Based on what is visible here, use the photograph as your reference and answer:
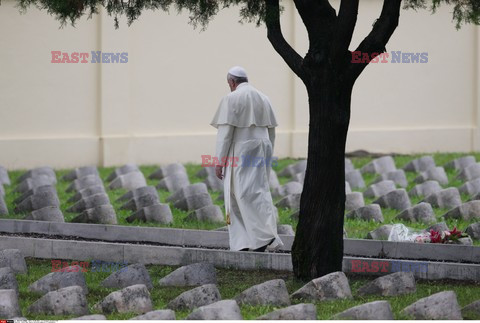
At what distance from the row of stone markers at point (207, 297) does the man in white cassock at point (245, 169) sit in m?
1.06

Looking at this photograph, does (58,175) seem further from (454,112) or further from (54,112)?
(454,112)

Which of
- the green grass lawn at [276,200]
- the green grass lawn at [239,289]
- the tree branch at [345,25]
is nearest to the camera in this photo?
the green grass lawn at [239,289]

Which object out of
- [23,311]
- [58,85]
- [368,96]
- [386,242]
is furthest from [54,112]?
[23,311]

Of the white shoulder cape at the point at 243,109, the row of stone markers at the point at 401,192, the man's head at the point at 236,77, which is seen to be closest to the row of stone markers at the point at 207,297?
the white shoulder cape at the point at 243,109

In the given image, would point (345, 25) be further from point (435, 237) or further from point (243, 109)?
point (435, 237)

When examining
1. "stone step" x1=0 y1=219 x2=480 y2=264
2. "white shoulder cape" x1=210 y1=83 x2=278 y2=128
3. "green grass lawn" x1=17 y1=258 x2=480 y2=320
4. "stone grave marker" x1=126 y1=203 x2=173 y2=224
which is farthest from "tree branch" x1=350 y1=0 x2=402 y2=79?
"stone grave marker" x1=126 y1=203 x2=173 y2=224

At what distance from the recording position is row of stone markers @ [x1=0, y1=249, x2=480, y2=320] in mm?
7250

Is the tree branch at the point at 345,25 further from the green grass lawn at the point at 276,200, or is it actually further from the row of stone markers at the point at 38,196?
the row of stone markers at the point at 38,196

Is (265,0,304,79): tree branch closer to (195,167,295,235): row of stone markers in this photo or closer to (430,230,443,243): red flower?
(430,230,443,243): red flower

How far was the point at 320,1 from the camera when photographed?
9.20 m

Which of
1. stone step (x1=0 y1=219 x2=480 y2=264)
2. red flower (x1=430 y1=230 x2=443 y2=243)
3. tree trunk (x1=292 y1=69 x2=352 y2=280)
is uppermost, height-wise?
tree trunk (x1=292 y1=69 x2=352 y2=280)

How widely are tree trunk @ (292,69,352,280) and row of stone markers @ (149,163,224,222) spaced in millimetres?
3718

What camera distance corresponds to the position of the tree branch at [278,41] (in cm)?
928

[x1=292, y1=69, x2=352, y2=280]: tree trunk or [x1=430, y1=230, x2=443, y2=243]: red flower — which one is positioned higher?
[x1=292, y1=69, x2=352, y2=280]: tree trunk
